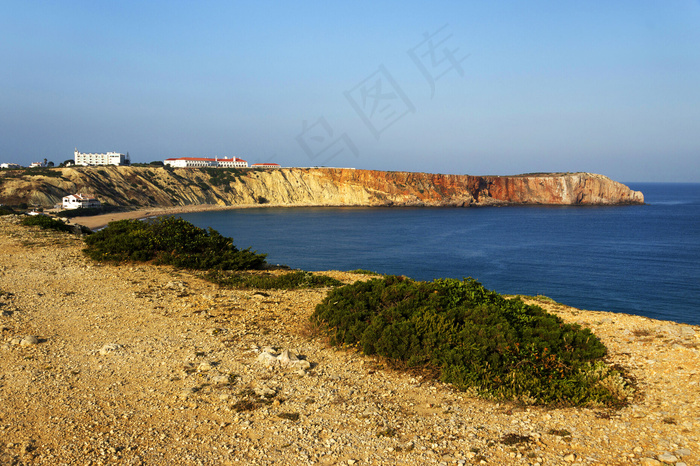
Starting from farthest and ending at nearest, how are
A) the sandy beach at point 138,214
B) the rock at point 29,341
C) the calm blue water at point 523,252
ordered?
the sandy beach at point 138,214 → the calm blue water at point 523,252 → the rock at point 29,341

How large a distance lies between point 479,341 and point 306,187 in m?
110

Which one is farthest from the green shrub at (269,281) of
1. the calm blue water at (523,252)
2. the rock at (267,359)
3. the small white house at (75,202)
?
the small white house at (75,202)

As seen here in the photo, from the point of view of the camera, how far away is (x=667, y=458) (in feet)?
14.4

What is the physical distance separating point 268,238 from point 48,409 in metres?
50.9

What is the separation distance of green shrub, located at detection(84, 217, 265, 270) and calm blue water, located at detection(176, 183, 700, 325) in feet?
66.0

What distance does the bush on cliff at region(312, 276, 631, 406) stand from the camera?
235 inches

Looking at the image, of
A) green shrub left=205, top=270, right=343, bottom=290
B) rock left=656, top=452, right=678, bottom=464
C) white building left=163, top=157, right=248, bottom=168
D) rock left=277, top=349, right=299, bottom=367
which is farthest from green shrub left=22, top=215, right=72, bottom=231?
white building left=163, top=157, right=248, bottom=168

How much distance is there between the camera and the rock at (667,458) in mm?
4359

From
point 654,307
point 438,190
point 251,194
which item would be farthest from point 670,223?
point 251,194

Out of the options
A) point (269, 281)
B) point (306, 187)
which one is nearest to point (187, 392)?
point (269, 281)

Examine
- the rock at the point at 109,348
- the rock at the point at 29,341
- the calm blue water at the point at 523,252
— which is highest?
the rock at the point at 29,341

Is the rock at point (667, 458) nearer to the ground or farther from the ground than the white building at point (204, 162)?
nearer to the ground

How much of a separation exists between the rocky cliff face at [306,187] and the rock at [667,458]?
8403cm

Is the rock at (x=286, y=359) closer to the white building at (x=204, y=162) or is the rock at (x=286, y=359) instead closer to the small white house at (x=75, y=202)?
the small white house at (x=75, y=202)
